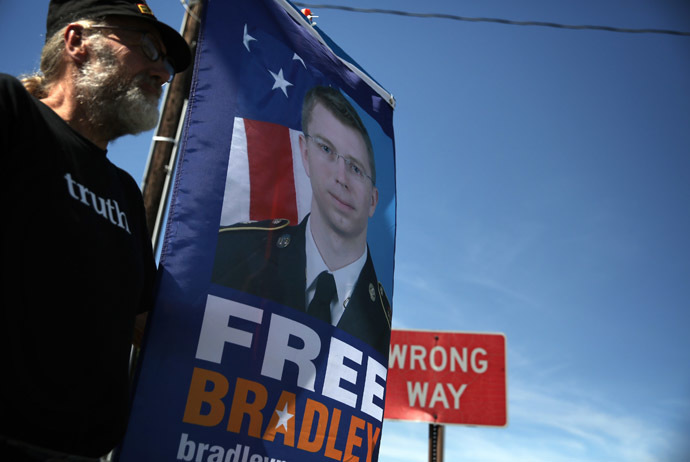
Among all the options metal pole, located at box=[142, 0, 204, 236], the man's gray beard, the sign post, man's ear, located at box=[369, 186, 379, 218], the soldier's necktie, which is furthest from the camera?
the sign post

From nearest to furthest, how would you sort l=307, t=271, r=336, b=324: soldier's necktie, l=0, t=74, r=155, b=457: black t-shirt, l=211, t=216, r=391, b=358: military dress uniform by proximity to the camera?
l=0, t=74, r=155, b=457: black t-shirt
l=211, t=216, r=391, b=358: military dress uniform
l=307, t=271, r=336, b=324: soldier's necktie

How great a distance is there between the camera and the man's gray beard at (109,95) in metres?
1.64

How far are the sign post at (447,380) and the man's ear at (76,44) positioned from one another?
5211 mm

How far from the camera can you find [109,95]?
1.66 metres

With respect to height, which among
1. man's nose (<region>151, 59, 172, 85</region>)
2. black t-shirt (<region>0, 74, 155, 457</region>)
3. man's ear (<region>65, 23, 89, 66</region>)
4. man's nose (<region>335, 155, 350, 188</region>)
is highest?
man's nose (<region>335, 155, 350, 188</region>)

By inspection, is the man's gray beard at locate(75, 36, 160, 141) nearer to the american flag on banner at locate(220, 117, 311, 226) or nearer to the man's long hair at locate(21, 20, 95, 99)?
the man's long hair at locate(21, 20, 95, 99)

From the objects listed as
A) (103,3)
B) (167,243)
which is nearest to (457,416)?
(167,243)

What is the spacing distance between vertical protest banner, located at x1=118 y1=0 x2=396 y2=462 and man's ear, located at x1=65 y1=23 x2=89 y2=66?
1.33 feet

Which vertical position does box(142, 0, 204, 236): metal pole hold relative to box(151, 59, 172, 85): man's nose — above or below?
above

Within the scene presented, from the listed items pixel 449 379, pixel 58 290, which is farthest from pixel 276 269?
pixel 449 379

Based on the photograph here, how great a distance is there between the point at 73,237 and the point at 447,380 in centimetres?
580

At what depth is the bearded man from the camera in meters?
1.19

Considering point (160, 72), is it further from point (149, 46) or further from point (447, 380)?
point (447, 380)

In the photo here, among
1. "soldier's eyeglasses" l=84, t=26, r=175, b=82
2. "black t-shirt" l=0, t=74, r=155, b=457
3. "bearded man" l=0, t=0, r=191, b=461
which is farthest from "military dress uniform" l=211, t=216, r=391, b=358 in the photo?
"soldier's eyeglasses" l=84, t=26, r=175, b=82
